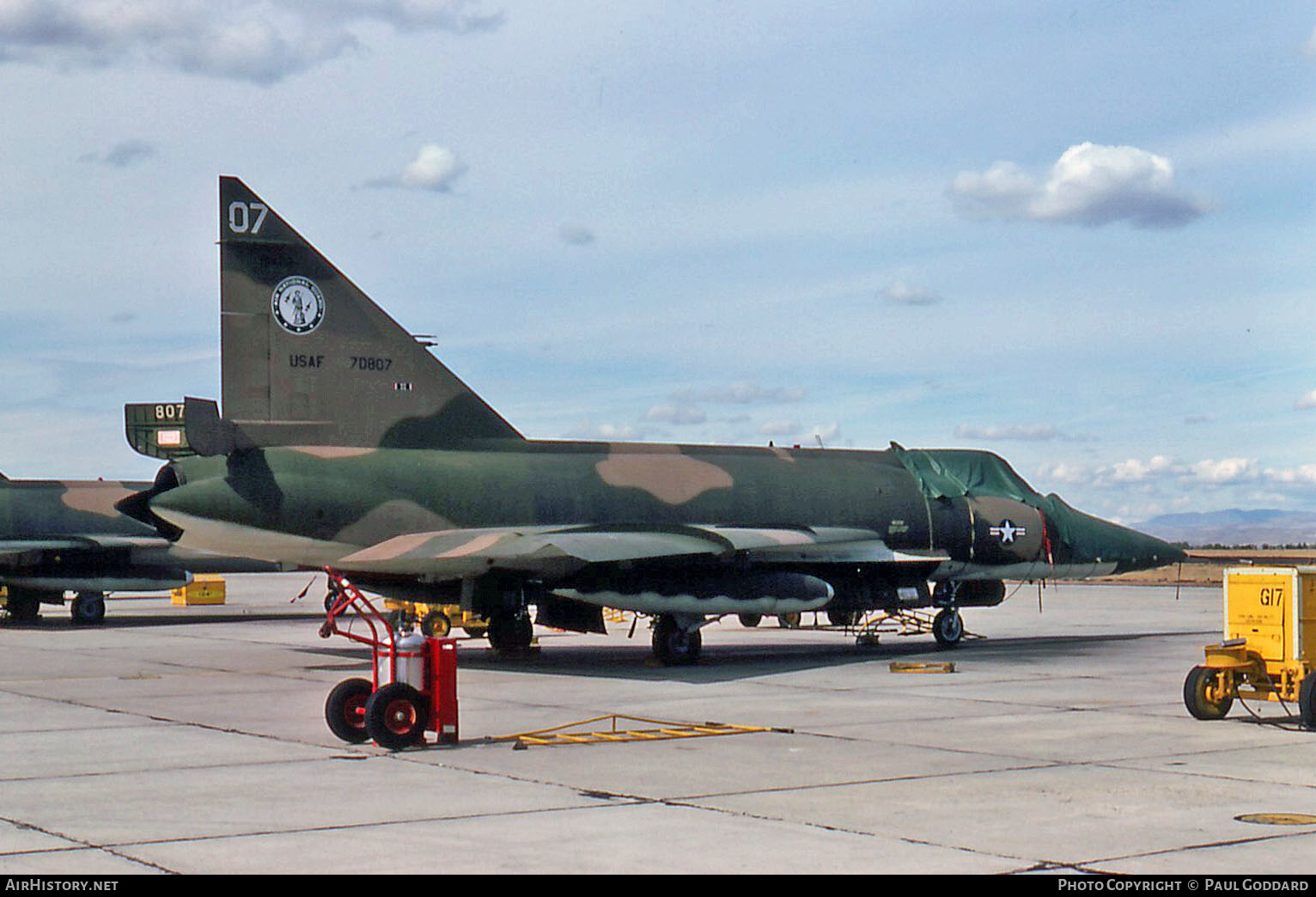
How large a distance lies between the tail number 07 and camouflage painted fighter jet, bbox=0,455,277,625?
12.9 meters

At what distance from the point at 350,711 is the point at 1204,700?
25.0 feet

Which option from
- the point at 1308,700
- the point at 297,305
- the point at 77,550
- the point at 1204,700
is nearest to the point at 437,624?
the point at 297,305

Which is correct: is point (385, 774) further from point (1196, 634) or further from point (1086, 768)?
point (1196, 634)

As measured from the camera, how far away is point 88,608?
32.3 meters

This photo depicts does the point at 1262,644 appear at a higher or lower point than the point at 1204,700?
higher

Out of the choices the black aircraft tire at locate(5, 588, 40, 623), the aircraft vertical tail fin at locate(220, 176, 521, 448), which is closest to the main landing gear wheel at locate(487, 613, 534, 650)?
the aircraft vertical tail fin at locate(220, 176, 521, 448)

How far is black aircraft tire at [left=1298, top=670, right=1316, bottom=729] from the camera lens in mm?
12938

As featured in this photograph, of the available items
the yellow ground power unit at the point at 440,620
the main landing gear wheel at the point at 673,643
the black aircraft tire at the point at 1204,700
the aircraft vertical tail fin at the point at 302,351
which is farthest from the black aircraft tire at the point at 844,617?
the black aircraft tire at the point at 1204,700

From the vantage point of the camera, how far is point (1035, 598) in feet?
148

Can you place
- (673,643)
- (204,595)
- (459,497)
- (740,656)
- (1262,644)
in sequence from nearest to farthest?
(1262,644) → (459,497) → (673,643) → (740,656) → (204,595)

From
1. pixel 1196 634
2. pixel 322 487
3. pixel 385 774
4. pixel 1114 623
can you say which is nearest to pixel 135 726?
pixel 385 774

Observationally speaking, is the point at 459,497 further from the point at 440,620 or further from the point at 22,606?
the point at 22,606

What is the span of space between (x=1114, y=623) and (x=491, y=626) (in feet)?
50.7

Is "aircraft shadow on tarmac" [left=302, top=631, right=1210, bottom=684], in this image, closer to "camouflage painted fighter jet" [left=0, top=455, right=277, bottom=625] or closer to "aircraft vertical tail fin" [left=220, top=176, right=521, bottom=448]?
"aircraft vertical tail fin" [left=220, top=176, right=521, bottom=448]
